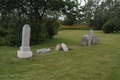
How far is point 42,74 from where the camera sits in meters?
4.48

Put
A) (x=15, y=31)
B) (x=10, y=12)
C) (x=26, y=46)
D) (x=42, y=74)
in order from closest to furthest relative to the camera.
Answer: (x=42, y=74), (x=26, y=46), (x=10, y=12), (x=15, y=31)

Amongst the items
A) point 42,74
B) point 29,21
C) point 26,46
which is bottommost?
point 42,74

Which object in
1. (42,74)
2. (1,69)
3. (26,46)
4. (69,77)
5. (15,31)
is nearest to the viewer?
(69,77)

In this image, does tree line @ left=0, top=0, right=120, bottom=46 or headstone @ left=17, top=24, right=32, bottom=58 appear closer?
headstone @ left=17, top=24, right=32, bottom=58

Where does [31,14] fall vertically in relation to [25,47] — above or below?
above

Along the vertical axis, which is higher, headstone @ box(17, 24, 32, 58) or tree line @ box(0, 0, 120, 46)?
tree line @ box(0, 0, 120, 46)

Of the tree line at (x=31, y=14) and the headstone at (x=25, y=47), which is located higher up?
the tree line at (x=31, y=14)

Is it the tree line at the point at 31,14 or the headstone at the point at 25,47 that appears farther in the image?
the tree line at the point at 31,14

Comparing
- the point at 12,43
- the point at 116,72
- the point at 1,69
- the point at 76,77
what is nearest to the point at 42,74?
the point at 76,77

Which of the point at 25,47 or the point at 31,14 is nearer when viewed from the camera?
the point at 25,47

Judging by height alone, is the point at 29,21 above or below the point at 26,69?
above

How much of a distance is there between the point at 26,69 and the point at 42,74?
0.88 meters

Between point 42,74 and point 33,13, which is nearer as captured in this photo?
point 42,74

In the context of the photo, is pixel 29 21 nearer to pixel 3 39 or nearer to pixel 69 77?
pixel 3 39
